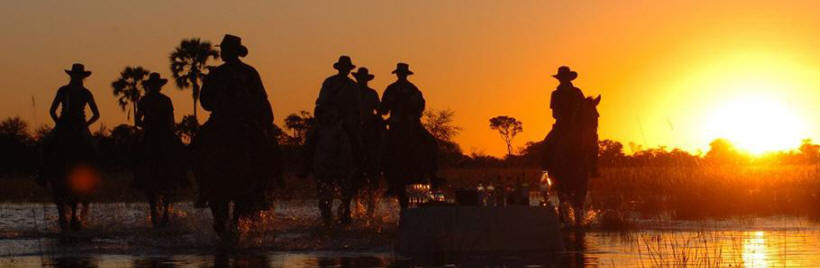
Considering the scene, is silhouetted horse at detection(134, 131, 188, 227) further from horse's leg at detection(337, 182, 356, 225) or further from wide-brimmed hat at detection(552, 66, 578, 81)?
wide-brimmed hat at detection(552, 66, 578, 81)

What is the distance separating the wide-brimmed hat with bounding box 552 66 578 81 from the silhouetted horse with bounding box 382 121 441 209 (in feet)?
7.37

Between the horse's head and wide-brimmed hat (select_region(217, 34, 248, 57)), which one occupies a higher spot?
wide-brimmed hat (select_region(217, 34, 248, 57))

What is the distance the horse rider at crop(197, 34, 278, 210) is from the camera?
18094 millimetres

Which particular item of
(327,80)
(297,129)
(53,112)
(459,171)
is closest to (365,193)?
(327,80)

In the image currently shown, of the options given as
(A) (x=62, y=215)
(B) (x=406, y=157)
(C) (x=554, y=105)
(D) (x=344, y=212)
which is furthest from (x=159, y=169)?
(C) (x=554, y=105)

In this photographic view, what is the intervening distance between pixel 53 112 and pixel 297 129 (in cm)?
10203

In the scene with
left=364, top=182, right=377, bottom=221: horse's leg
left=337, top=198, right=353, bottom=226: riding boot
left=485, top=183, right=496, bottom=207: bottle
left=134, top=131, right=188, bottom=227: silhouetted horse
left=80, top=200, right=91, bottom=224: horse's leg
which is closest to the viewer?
left=485, top=183, right=496, bottom=207: bottle

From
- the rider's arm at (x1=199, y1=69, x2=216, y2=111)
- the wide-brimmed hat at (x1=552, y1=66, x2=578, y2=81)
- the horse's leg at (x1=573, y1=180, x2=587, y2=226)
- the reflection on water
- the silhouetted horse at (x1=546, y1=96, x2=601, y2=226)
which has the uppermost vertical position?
the wide-brimmed hat at (x1=552, y1=66, x2=578, y2=81)

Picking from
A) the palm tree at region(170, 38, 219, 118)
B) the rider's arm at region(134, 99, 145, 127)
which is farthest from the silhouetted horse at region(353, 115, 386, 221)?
the palm tree at region(170, 38, 219, 118)

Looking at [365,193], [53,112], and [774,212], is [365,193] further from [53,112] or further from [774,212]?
[774,212]

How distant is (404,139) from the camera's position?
23.5 metres

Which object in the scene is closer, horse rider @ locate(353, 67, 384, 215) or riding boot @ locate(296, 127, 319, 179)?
riding boot @ locate(296, 127, 319, 179)

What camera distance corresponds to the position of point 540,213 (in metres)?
16.3

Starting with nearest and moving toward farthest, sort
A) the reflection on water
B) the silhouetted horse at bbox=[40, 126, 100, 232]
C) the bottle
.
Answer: the reflection on water, the bottle, the silhouetted horse at bbox=[40, 126, 100, 232]
